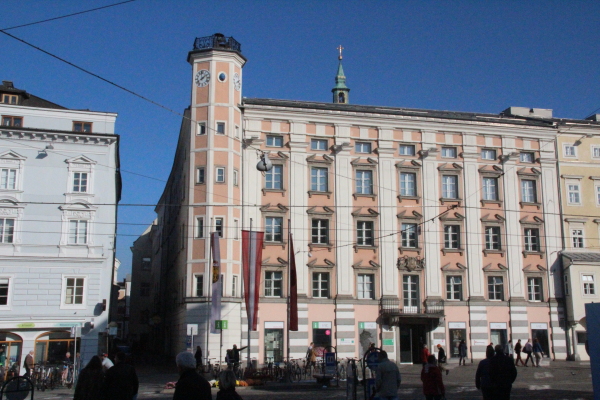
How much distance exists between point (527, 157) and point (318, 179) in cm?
1590

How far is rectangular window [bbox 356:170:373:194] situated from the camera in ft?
144

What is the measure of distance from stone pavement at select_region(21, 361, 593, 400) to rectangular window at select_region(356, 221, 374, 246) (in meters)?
10.3

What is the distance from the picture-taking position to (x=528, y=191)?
153 ft

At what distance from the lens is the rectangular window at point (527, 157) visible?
47.1m

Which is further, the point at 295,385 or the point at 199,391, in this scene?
the point at 295,385

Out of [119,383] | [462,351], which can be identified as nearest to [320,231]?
[462,351]

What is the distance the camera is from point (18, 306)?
35.9 m

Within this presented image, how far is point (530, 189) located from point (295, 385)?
89.1 ft

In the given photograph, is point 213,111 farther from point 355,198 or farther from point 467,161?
point 467,161

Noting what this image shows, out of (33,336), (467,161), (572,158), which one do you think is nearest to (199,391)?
(33,336)

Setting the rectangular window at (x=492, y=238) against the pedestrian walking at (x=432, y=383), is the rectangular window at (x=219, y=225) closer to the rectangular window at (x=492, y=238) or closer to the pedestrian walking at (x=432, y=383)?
the rectangular window at (x=492, y=238)

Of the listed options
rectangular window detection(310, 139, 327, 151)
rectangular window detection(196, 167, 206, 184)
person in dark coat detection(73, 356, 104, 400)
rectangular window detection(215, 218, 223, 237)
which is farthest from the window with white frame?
person in dark coat detection(73, 356, 104, 400)

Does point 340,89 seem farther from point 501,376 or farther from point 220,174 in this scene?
point 501,376

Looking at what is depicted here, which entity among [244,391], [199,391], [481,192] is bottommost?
[244,391]
